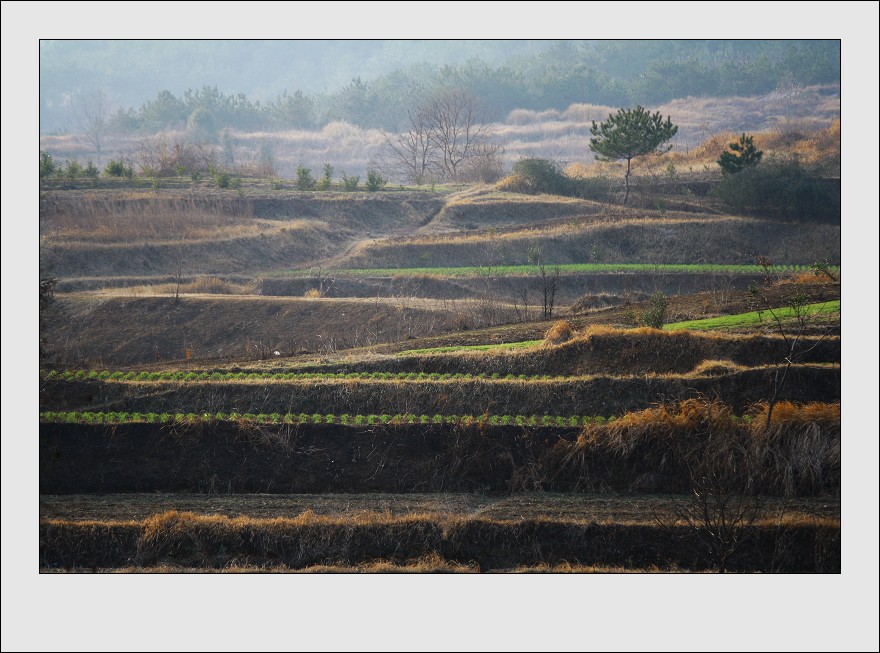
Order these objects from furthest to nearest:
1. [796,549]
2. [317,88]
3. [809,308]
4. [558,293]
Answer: [317,88] → [558,293] → [809,308] → [796,549]

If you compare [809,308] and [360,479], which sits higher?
[809,308]

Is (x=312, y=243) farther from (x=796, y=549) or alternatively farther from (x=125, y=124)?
(x=796, y=549)

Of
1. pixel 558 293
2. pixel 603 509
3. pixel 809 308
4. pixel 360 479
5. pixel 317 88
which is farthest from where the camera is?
pixel 317 88

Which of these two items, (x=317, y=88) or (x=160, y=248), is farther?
(x=317, y=88)

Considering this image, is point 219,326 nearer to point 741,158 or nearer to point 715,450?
point 715,450

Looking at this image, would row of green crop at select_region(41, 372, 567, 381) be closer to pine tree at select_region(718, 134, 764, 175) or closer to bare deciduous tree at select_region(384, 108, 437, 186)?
pine tree at select_region(718, 134, 764, 175)

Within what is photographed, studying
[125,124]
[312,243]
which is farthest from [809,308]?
[125,124]

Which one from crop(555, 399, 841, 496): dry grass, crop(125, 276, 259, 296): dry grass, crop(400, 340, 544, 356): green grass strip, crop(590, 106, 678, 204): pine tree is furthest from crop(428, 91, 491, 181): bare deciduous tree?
crop(555, 399, 841, 496): dry grass
